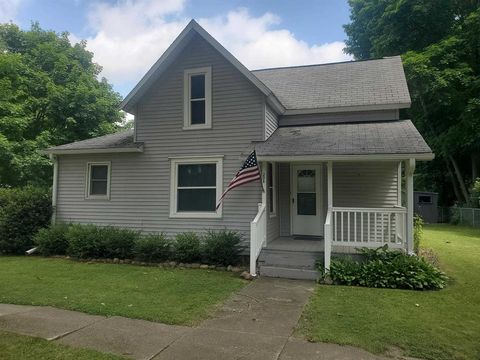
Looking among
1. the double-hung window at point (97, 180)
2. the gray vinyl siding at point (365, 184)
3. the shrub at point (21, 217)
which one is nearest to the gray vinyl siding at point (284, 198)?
the gray vinyl siding at point (365, 184)

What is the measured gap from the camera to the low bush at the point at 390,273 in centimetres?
696

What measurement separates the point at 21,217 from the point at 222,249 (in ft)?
21.6

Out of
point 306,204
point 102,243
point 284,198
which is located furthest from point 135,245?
point 306,204

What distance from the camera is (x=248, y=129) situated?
952 centimetres

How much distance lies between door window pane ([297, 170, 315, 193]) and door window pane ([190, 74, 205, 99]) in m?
3.63

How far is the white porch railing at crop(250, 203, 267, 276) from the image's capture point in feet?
26.2

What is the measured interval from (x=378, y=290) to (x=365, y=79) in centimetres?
812

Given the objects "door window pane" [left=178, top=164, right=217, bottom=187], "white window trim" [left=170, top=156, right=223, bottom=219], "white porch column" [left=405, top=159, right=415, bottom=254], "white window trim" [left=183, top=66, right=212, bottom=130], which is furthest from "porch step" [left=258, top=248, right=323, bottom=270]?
"white window trim" [left=183, top=66, right=212, bottom=130]

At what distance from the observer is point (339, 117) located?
10906mm

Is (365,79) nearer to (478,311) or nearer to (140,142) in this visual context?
(140,142)

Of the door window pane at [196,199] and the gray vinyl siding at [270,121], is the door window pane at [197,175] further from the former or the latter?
the gray vinyl siding at [270,121]

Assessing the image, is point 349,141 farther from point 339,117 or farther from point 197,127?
point 197,127

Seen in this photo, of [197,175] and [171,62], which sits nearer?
[197,175]

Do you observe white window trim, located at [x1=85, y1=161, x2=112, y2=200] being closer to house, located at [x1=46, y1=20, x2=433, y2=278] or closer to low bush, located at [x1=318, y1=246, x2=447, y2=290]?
house, located at [x1=46, y1=20, x2=433, y2=278]
